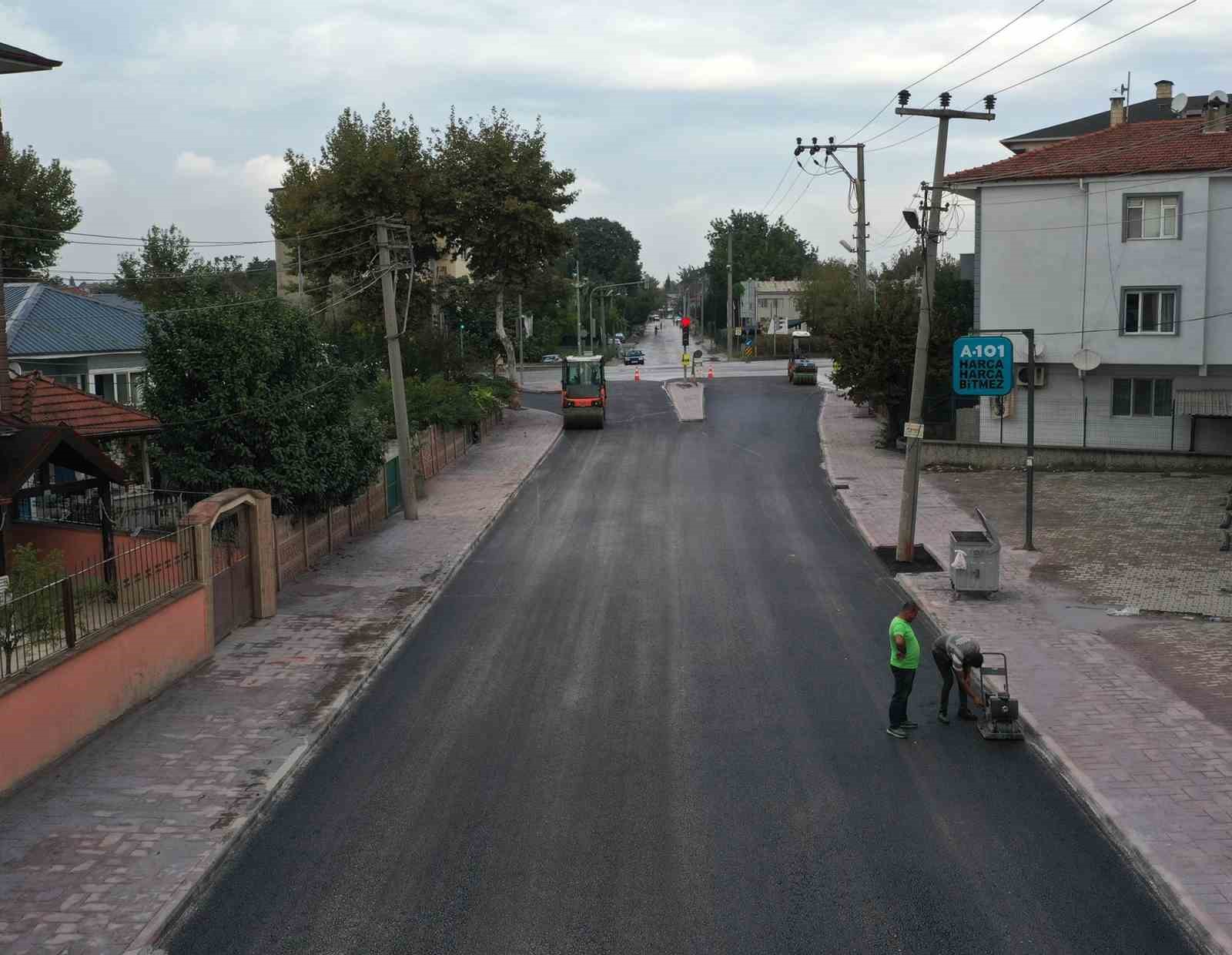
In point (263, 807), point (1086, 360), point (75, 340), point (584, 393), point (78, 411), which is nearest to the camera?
point (263, 807)

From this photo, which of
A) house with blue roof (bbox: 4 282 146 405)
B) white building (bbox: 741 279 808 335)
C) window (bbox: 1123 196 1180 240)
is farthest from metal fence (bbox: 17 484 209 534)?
white building (bbox: 741 279 808 335)

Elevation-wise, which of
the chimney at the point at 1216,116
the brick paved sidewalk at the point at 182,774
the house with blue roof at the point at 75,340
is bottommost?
the brick paved sidewalk at the point at 182,774

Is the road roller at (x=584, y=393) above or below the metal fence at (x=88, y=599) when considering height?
above

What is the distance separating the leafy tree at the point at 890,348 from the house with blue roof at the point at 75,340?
21.5 m

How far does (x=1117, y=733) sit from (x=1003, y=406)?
2307cm

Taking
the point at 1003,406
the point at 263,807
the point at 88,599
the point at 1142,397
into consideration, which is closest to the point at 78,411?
the point at 88,599

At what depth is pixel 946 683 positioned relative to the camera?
1445 centimetres

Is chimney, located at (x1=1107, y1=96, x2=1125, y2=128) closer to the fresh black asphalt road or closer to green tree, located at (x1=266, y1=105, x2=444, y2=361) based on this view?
green tree, located at (x1=266, y1=105, x2=444, y2=361)

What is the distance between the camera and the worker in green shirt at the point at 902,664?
Answer: 44.8 feet

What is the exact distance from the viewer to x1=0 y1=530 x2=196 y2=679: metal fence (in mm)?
12633

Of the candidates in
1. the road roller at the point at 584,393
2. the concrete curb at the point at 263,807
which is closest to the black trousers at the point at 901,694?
the concrete curb at the point at 263,807

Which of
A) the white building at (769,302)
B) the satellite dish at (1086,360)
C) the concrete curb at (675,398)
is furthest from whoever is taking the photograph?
the white building at (769,302)

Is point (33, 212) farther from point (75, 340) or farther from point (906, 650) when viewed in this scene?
point (906, 650)

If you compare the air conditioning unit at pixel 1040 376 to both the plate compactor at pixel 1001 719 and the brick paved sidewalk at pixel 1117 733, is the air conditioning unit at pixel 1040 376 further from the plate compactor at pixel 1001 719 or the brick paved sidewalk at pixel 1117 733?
the plate compactor at pixel 1001 719
